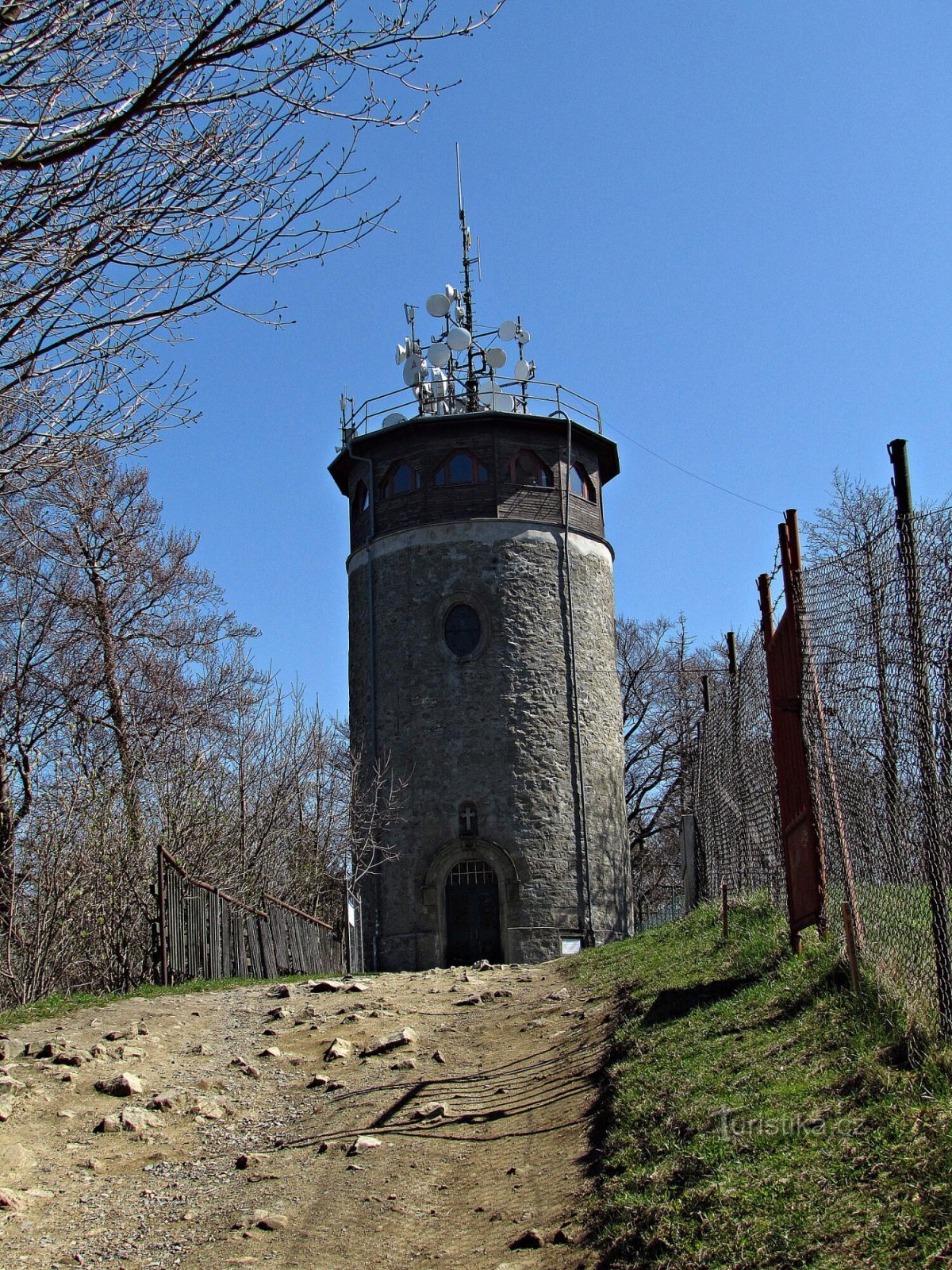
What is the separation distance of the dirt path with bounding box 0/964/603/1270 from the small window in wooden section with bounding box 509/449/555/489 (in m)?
14.2

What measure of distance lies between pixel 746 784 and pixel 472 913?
1253 centimetres

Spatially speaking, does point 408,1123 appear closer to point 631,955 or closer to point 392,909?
point 631,955

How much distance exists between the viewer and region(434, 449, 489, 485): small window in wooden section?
941 inches

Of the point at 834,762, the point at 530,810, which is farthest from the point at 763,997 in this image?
the point at 530,810

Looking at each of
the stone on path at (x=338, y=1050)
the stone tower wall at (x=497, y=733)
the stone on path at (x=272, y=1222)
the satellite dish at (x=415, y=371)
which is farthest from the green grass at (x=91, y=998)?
the satellite dish at (x=415, y=371)

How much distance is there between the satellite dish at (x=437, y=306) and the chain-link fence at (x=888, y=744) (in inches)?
782

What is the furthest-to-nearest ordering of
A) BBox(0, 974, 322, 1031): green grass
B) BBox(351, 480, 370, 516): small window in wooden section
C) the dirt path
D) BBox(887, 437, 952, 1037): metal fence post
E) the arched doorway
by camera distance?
BBox(351, 480, 370, 516): small window in wooden section < the arched doorway < BBox(0, 974, 322, 1031): green grass < the dirt path < BBox(887, 437, 952, 1037): metal fence post

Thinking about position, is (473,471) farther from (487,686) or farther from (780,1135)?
(780,1135)

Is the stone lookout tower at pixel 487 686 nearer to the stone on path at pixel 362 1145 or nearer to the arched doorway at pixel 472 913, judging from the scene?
the arched doorway at pixel 472 913

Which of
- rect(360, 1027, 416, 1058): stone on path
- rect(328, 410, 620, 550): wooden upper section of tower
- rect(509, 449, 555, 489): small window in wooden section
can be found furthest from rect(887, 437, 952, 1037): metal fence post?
rect(509, 449, 555, 489): small window in wooden section

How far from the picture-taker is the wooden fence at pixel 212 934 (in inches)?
544

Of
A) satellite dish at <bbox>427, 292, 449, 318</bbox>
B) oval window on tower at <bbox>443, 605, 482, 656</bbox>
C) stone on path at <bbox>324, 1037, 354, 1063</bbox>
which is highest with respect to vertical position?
satellite dish at <bbox>427, 292, 449, 318</bbox>

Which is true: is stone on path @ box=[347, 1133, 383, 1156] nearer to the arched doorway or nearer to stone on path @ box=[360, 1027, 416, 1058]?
stone on path @ box=[360, 1027, 416, 1058]

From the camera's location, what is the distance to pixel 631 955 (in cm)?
1344
